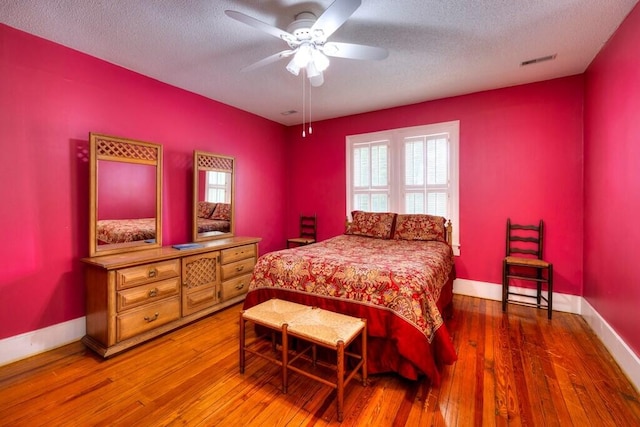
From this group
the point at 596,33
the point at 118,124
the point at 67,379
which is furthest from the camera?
the point at 118,124

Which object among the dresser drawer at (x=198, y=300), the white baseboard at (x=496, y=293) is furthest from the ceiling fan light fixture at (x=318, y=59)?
the white baseboard at (x=496, y=293)

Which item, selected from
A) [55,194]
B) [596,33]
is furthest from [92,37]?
[596,33]

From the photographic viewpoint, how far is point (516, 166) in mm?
3297

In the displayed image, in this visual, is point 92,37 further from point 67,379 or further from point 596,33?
point 596,33

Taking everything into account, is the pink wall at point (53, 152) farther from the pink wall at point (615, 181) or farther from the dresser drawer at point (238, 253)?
the pink wall at point (615, 181)

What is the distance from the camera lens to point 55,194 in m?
2.37

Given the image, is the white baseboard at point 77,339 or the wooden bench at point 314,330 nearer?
the wooden bench at point 314,330

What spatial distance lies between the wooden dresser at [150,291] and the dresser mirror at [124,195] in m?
0.16

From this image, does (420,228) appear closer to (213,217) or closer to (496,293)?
(496,293)

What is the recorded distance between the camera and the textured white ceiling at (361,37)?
1.93 meters

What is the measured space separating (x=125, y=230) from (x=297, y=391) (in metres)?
2.15

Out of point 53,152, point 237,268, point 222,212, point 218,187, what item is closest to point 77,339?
point 237,268

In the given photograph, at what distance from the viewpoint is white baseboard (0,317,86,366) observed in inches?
84.0

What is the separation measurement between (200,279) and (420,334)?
217 cm
